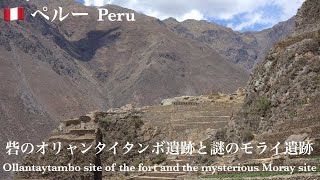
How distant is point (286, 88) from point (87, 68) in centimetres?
14690

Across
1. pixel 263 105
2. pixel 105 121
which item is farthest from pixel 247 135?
pixel 105 121

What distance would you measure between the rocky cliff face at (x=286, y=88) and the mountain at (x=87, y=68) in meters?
65.9

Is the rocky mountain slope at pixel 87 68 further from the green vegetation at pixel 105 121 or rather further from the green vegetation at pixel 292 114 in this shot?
the green vegetation at pixel 292 114

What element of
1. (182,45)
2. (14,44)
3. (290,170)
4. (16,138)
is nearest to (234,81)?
(182,45)

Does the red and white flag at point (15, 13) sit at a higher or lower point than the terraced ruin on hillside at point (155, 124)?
higher

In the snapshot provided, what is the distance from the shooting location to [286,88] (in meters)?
24.4

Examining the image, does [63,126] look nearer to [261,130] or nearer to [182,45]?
[261,130]

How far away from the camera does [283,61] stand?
1009 inches

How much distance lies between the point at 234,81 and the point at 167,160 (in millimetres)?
127521

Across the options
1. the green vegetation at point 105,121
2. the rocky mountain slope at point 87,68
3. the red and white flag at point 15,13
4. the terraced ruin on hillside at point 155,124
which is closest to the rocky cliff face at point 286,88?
the terraced ruin on hillside at point 155,124

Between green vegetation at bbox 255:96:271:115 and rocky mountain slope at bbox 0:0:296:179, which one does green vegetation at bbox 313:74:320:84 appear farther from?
rocky mountain slope at bbox 0:0:296:179

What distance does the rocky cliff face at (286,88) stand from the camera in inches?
868

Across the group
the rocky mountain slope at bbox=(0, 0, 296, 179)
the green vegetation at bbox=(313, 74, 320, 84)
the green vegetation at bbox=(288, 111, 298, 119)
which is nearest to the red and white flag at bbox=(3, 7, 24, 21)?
the green vegetation at bbox=(288, 111, 298, 119)

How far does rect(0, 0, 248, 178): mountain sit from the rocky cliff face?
216ft
